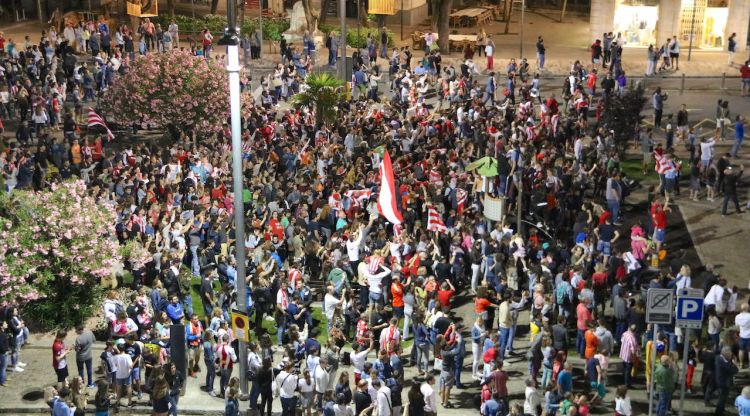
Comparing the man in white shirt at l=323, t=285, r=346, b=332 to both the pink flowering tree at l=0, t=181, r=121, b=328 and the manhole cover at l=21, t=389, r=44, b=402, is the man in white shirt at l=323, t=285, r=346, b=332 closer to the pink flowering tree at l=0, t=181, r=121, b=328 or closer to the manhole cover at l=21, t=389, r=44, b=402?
the pink flowering tree at l=0, t=181, r=121, b=328

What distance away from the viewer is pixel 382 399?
56.3 feet

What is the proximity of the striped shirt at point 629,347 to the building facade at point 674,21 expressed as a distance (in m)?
30.4

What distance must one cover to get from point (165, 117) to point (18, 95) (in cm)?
648

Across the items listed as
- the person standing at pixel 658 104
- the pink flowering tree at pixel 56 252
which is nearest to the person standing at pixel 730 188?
the person standing at pixel 658 104

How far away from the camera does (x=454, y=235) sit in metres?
23.5

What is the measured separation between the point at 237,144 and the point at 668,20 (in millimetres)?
34143

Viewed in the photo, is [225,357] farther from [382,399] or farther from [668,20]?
[668,20]

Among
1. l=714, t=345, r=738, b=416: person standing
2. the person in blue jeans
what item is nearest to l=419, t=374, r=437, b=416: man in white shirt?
l=714, t=345, r=738, b=416: person standing

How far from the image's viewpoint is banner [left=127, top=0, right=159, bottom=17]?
1437 inches

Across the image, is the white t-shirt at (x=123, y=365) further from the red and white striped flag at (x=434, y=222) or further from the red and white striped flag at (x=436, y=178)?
Result: the red and white striped flag at (x=436, y=178)

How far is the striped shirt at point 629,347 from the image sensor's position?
1908 centimetres

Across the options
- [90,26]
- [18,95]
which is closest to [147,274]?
[18,95]

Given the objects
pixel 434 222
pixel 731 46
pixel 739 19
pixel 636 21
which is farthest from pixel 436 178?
pixel 739 19

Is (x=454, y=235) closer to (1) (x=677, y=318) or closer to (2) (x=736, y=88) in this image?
(1) (x=677, y=318)
